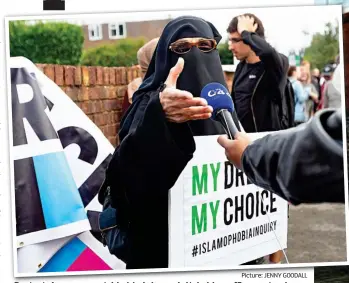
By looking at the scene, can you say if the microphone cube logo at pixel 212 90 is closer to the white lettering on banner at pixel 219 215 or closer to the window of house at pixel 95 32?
the white lettering on banner at pixel 219 215

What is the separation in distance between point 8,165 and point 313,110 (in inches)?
59.5

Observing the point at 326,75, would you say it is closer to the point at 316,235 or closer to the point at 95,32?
the point at 316,235

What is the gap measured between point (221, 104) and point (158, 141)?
1.18ft

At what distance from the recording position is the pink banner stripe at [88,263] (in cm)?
291

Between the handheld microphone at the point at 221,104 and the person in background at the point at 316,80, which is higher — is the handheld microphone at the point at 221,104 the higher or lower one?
the lower one

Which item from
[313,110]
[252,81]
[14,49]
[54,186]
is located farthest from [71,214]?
[313,110]

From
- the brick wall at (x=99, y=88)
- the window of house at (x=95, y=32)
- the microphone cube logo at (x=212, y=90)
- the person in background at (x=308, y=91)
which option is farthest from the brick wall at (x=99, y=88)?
the person in background at (x=308, y=91)

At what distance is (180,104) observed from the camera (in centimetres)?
281

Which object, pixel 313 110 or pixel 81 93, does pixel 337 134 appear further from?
pixel 81 93

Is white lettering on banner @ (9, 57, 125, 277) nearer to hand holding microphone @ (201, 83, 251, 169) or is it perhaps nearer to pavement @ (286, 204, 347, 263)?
hand holding microphone @ (201, 83, 251, 169)

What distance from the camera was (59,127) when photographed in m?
2.87

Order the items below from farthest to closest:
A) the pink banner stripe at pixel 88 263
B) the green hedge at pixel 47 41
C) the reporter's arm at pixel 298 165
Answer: the pink banner stripe at pixel 88 263 < the green hedge at pixel 47 41 < the reporter's arm at pixel 298 165

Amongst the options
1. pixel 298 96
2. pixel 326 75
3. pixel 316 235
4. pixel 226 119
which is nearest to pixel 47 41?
pixel 226 119

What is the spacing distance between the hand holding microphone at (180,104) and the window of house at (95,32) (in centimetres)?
39
